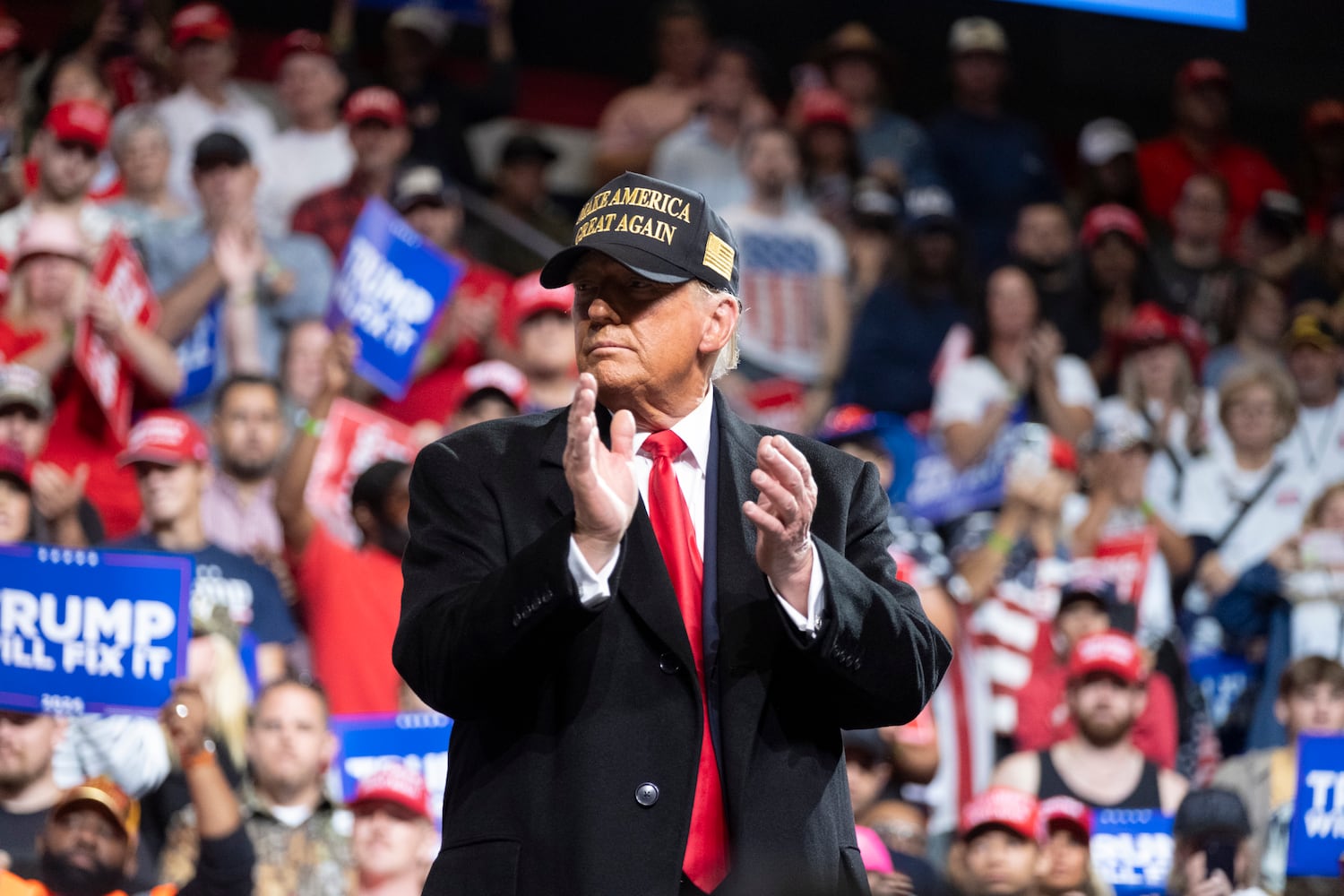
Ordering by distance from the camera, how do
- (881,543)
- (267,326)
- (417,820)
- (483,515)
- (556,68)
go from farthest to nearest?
(556,68) < (267,326) < (417,820) < (881,543) < (483,515)

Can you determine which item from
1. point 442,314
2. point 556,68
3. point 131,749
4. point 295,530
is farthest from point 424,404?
point 556,68

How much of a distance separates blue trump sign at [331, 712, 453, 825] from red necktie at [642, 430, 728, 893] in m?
2.74

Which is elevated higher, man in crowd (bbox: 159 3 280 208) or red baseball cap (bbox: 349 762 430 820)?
man in crowd (bbox: 159 3 280 208)

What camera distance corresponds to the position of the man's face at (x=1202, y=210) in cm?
874

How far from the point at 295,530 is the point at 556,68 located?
521 cm

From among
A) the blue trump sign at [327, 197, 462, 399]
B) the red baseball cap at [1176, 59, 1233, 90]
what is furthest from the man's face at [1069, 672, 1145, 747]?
the red baseball cap at [1176, 59, 1233, 90]

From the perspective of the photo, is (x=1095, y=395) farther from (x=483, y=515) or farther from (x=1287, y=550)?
(x=483, y=515)

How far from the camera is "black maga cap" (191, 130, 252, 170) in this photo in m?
6.38

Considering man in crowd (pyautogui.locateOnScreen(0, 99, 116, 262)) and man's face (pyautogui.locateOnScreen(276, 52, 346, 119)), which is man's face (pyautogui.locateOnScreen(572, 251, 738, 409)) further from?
man's face (pyautogui.locateOnScreen(276, 52, 346, 119))

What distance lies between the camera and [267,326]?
6.45 m

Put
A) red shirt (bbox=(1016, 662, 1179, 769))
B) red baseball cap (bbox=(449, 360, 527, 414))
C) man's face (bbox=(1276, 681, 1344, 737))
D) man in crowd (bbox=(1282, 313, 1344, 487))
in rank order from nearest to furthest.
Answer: red baseball cap (bbox=(449, 360, 527, 414)), man's face (bbox=(1276, 681, 1344, 737)), red shirt (bbox=(1016, 662, 1179, 769)), man in crowd (bbox=(1282, 313, 1344, 487))

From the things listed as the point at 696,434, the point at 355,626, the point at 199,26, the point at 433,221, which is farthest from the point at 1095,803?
the point at 199,26

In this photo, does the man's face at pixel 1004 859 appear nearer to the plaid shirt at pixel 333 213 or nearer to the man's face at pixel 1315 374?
the plaid shirt at pixel 333 213

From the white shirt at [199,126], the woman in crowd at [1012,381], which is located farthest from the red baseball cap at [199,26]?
the woman in crowd at [1012,381]
